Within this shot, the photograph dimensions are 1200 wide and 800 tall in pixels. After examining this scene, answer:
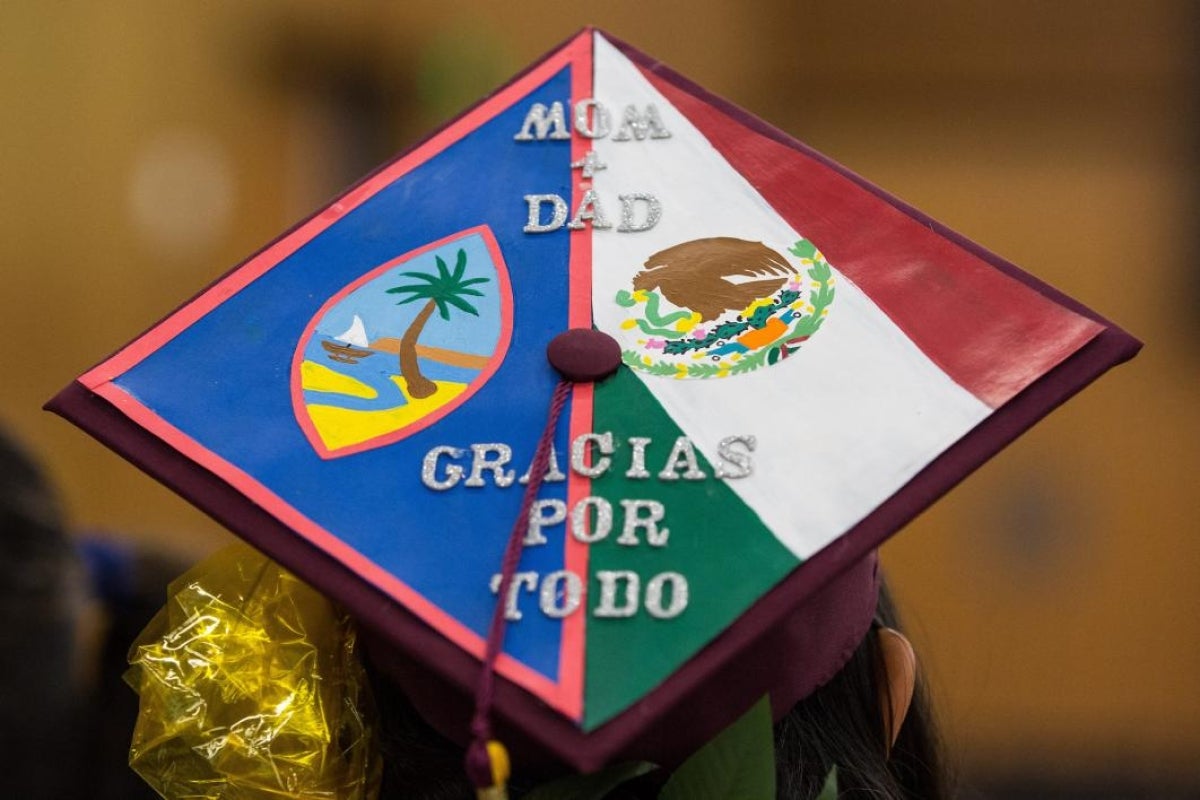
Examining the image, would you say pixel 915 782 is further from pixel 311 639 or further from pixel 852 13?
pixel 852 13

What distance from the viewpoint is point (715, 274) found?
1.14m

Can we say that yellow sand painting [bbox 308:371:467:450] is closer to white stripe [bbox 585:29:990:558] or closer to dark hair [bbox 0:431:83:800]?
white stripe [bbox 585:29:990:558]

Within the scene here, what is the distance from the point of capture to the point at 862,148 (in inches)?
146

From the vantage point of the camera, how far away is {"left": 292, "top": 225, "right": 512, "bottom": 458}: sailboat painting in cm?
105

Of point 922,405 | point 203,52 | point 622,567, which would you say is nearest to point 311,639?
point 622,567

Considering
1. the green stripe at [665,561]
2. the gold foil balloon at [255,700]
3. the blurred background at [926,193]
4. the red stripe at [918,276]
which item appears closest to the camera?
the green stripe at [665,561]

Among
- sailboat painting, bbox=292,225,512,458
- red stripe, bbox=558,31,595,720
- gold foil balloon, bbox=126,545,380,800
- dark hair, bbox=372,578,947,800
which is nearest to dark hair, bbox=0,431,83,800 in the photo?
gold foil balloon, bbox=126,545,380,800

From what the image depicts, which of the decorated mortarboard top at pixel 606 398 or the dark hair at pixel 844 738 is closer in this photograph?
the decorated mortarboard top at pixel 606 398


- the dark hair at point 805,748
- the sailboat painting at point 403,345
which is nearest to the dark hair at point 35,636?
the dark hair at point 805,748

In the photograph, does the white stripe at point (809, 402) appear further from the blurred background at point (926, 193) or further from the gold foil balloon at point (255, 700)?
the blurred background at point (926, 193)

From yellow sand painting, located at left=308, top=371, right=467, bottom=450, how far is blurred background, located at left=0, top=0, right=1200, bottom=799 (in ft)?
8.00

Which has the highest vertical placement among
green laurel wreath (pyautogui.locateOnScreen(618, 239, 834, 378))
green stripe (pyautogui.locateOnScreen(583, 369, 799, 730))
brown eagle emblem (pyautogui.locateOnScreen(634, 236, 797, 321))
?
brown eagle emblem (pyautogui.locateOnScreen(634, 236, 797, 321))

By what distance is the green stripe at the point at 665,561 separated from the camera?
0.89 m

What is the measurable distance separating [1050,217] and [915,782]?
2.56 m
